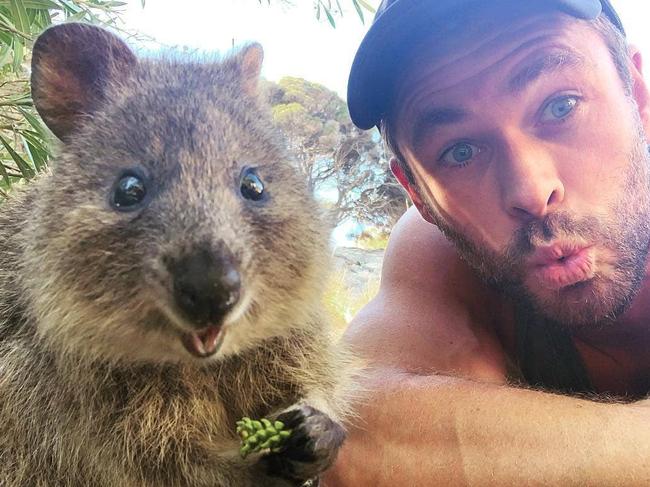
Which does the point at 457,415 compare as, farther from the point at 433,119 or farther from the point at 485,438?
the point at 433,119

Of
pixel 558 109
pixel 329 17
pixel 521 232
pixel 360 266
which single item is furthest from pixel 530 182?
pixel 360 266

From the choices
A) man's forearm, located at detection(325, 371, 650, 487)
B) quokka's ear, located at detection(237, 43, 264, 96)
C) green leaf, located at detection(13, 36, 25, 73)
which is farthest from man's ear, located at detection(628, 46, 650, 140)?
green leaf, located at detection(13, 36, 25, 73)

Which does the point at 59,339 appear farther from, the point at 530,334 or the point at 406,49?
the point at 530,334

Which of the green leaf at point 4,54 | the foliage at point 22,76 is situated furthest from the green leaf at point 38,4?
the green leaf at point 4,54

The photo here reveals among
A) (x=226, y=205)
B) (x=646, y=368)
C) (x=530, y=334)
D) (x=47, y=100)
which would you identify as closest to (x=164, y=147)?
(x=226, y=205)

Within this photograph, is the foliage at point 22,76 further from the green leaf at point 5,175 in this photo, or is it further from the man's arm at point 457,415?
the man's arm at point 457,415
